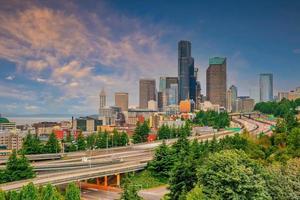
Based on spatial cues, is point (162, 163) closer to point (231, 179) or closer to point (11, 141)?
point (231, 179)

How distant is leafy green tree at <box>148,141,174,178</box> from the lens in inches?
2309

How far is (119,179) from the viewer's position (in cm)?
5856

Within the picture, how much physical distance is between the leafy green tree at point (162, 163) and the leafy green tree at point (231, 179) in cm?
2446

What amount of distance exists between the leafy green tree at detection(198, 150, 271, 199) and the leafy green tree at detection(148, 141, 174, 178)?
24.5m

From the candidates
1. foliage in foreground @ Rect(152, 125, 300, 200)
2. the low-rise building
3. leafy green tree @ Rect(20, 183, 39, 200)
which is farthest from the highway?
the low-rise building

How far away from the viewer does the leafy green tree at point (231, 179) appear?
3250 centimetres

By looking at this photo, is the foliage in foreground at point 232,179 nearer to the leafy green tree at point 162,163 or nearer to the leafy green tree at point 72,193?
the leafy green tree at point 72,193

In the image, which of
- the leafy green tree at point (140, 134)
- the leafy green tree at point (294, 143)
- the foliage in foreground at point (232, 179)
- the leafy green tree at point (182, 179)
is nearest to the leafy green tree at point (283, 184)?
the foliage in foreground at point (232, 179)

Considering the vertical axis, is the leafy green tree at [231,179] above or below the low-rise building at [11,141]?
above

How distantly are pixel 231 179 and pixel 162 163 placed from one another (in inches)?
1070

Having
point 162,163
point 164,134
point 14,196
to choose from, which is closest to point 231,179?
point 14,196

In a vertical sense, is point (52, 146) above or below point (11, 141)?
above

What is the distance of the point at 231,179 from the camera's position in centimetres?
3253

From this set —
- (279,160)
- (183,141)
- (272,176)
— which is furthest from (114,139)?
(272,176)
